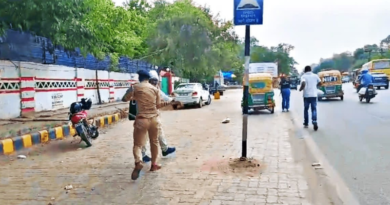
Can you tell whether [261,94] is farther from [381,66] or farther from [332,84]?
[381,66]

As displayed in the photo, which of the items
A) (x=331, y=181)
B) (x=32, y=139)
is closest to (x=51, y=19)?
(x=32, y=139)

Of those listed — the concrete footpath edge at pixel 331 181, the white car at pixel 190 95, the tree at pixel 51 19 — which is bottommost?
the concrete footpath edge at pixel 331 181

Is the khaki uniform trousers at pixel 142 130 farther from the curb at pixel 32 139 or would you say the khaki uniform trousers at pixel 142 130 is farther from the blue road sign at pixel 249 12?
the curb at pixel 32 139

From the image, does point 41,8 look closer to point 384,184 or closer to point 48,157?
point 48,157

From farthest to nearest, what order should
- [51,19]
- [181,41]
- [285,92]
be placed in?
[181,41] < [285,92] < [51,19]

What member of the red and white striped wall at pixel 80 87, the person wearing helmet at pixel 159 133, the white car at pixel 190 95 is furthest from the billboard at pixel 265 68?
the person wearing helmet at pixel 159 133

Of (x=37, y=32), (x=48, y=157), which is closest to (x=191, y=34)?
(x=37, y=32)

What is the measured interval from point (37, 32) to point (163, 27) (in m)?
14.8

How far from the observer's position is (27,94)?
1256 centimetres

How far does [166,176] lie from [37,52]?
383 inches

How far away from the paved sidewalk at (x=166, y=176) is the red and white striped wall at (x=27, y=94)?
14.0 ft

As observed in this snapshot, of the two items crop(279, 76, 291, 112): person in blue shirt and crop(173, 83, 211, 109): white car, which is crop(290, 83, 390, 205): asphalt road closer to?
crop(279, 76, 291, 112): person in blue shirt

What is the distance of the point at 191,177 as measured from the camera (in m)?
5.64

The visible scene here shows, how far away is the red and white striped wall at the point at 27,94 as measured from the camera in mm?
12305
